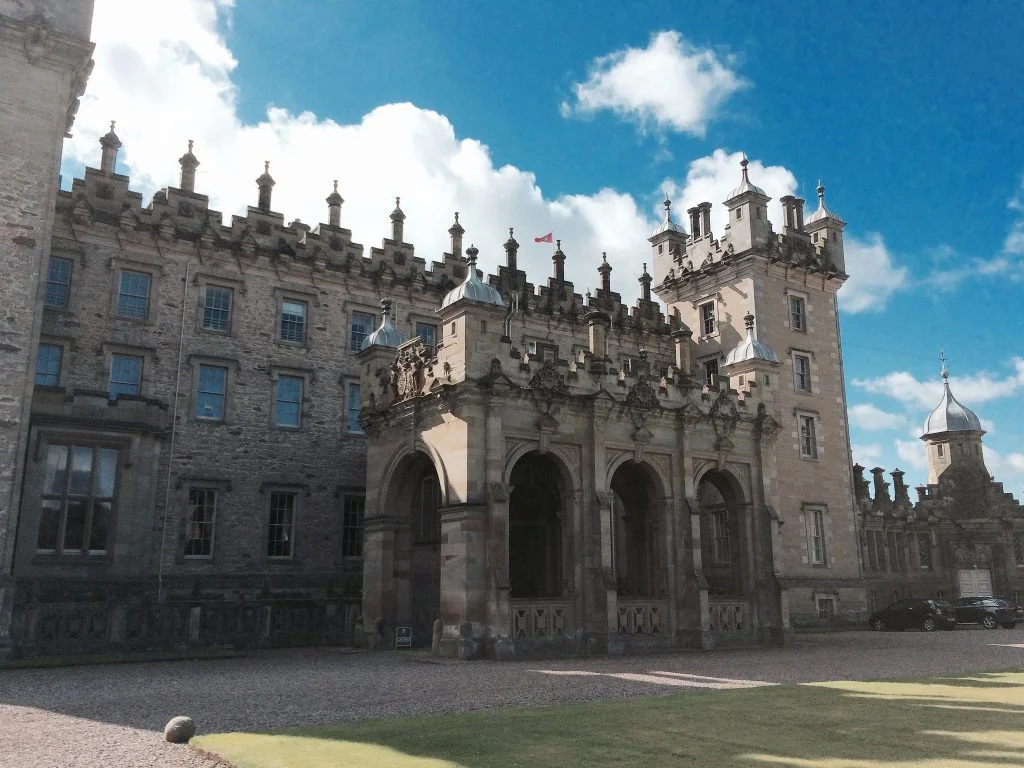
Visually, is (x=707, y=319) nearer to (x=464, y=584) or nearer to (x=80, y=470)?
(x=464, y=584)

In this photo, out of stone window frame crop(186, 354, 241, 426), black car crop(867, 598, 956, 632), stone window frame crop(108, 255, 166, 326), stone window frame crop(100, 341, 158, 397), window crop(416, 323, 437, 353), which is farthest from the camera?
black car crop(867, 598, 956, 632)

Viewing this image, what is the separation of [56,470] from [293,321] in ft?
28.8

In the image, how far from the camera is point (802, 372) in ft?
117

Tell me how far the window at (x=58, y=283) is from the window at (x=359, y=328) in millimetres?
8653

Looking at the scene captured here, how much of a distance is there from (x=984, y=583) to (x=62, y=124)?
43356 millimetres

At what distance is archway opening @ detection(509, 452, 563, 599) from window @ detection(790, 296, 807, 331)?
55.7ft

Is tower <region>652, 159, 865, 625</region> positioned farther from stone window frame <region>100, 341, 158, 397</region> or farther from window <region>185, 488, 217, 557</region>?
stone window frame <region>100, 341, 158, 397</region>

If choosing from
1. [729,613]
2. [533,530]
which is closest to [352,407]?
[533,530]

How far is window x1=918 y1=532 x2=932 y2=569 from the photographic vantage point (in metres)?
42.7

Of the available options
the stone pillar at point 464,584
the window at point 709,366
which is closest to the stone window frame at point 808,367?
the window at point 709,366

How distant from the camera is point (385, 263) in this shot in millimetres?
30312

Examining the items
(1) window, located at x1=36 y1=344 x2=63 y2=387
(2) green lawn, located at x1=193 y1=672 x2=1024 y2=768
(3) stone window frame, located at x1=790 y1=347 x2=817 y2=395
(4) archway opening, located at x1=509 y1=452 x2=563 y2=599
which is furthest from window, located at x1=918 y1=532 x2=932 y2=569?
(1) window, located at x1=36 y1=344 x2=63 y2=387

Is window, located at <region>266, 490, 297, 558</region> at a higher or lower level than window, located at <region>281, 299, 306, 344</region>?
lower

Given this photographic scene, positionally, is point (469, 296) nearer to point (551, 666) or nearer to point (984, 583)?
point (551, 666)
